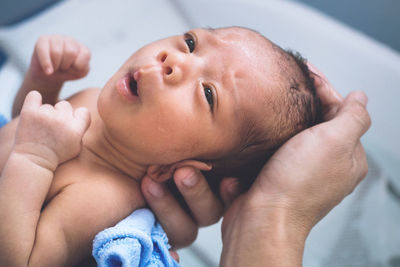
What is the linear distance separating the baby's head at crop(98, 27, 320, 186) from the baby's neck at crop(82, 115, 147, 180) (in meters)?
0.03

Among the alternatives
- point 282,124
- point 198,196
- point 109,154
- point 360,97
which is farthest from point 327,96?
point 109,154

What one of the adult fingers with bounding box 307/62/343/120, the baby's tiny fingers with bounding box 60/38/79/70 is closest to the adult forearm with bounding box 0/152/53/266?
the baby's tiny fingers with bounding box 60/38/79/70

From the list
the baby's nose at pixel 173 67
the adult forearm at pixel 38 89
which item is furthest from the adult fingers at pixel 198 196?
the adult forearm at pixel 38 89

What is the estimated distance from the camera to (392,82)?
1.51 m

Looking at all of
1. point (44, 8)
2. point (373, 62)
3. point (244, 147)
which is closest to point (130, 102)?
point (244, 147)

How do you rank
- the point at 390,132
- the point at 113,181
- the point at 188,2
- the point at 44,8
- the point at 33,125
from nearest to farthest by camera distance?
the point at 33,125
the point at 113,181
the point at 44,8
the point at 390,132
the point at 188,2

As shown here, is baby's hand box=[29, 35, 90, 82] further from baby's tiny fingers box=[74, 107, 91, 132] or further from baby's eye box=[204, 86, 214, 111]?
baby's eye box=[204, 86, 214, 111]

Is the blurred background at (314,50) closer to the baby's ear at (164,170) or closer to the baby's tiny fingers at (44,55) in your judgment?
the baby's tiny fingers at (44,55)

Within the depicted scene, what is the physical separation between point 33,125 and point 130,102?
0.20 meters

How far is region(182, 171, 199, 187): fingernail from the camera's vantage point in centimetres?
91

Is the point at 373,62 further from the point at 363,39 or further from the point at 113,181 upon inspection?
the point at 113,181

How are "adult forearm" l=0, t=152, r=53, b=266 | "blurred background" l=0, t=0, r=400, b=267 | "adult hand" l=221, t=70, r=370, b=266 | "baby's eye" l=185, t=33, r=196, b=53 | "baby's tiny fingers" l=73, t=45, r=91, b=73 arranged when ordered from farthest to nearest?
"blurred background" l=0, t=0, r=400, b=267, "baby's tiny fingers" l=73, t=45, r=91, b=73, "baby's eye" l=185, t=33, r=196, b=53, "adult hand" l=221, t=70, r=370, b=266, "adult forearm" l=0, t=152, r=53, b=266

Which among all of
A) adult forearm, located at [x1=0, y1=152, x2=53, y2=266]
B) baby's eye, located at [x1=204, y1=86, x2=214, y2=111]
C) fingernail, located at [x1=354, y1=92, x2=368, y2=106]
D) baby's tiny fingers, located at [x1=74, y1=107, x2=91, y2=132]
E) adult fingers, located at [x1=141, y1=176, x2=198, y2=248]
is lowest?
adult fingers, located at [x1=141, y1=176, x2=198, y2=248]

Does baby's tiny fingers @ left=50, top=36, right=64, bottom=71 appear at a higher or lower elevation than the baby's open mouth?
higher
